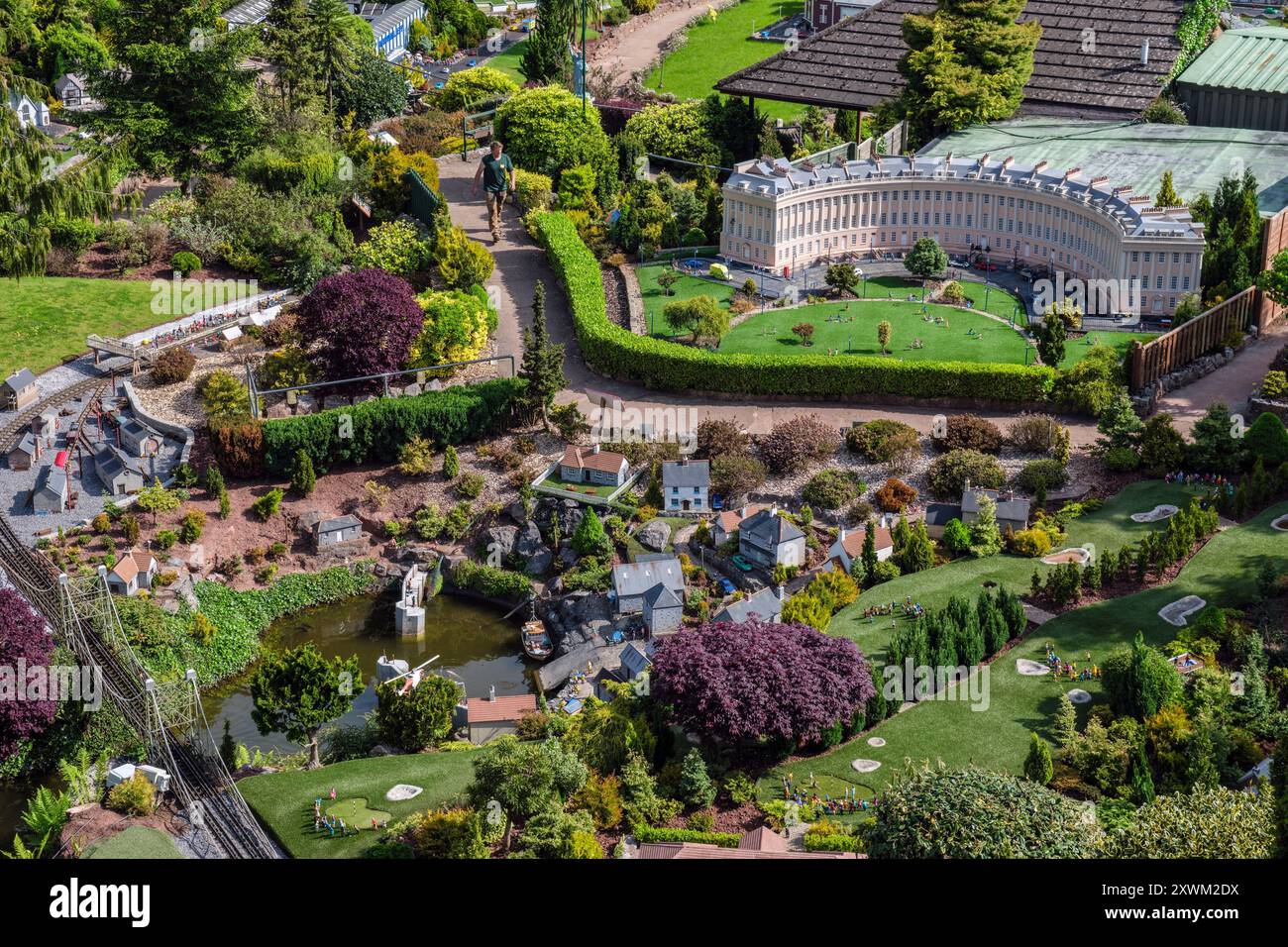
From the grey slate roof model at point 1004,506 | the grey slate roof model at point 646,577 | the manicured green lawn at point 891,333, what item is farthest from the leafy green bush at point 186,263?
the grey slate roof model at point 1004,506

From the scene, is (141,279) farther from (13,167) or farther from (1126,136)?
(1126,136)

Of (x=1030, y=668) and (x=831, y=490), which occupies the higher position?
(x=831, y=490)

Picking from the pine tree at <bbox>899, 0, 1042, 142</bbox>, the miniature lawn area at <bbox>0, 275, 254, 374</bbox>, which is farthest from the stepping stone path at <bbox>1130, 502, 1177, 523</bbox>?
the miniature lawn area at <bbox>0, 275, 254, 374</bbox>

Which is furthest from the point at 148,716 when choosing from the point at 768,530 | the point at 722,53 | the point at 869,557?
the point at 722,53

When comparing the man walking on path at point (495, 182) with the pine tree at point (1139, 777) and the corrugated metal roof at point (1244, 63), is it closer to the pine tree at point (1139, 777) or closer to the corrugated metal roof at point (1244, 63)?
the corrugated metal roof at point (1244, 63)

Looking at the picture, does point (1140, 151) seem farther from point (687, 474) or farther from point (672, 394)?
point (687, 474)
